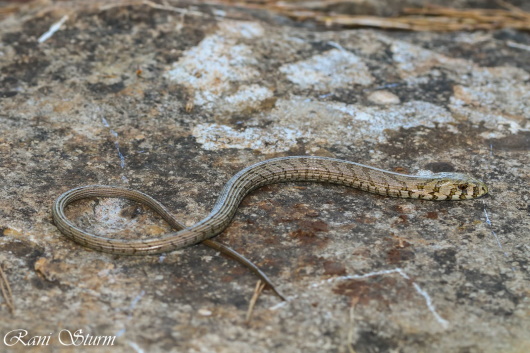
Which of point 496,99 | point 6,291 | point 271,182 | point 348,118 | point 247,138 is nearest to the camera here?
point 6,291

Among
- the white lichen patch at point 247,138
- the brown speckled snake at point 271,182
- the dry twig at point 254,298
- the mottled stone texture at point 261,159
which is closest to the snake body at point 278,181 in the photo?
the brown speckled snake at point 271,182

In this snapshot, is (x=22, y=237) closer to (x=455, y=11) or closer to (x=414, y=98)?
(x=414, y=98)

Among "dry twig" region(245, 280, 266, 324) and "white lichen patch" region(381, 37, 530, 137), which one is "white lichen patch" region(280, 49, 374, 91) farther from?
"dry twig" region(245, 280, 266, 324)

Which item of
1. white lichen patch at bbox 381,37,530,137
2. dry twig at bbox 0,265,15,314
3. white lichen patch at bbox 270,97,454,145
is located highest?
white lichen patch at bbox 381,37,530,137

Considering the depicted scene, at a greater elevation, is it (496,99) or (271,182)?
(496,99)

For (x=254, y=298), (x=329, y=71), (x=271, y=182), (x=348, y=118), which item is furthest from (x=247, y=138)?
(x=254, y=298)

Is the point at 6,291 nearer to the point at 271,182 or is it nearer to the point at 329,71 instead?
the point at 271,182

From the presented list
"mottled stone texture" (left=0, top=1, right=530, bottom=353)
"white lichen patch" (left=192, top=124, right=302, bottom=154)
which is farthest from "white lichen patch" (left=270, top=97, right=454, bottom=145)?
"white lichen patch" (left=192, top=124, right=302, bottom=154)
